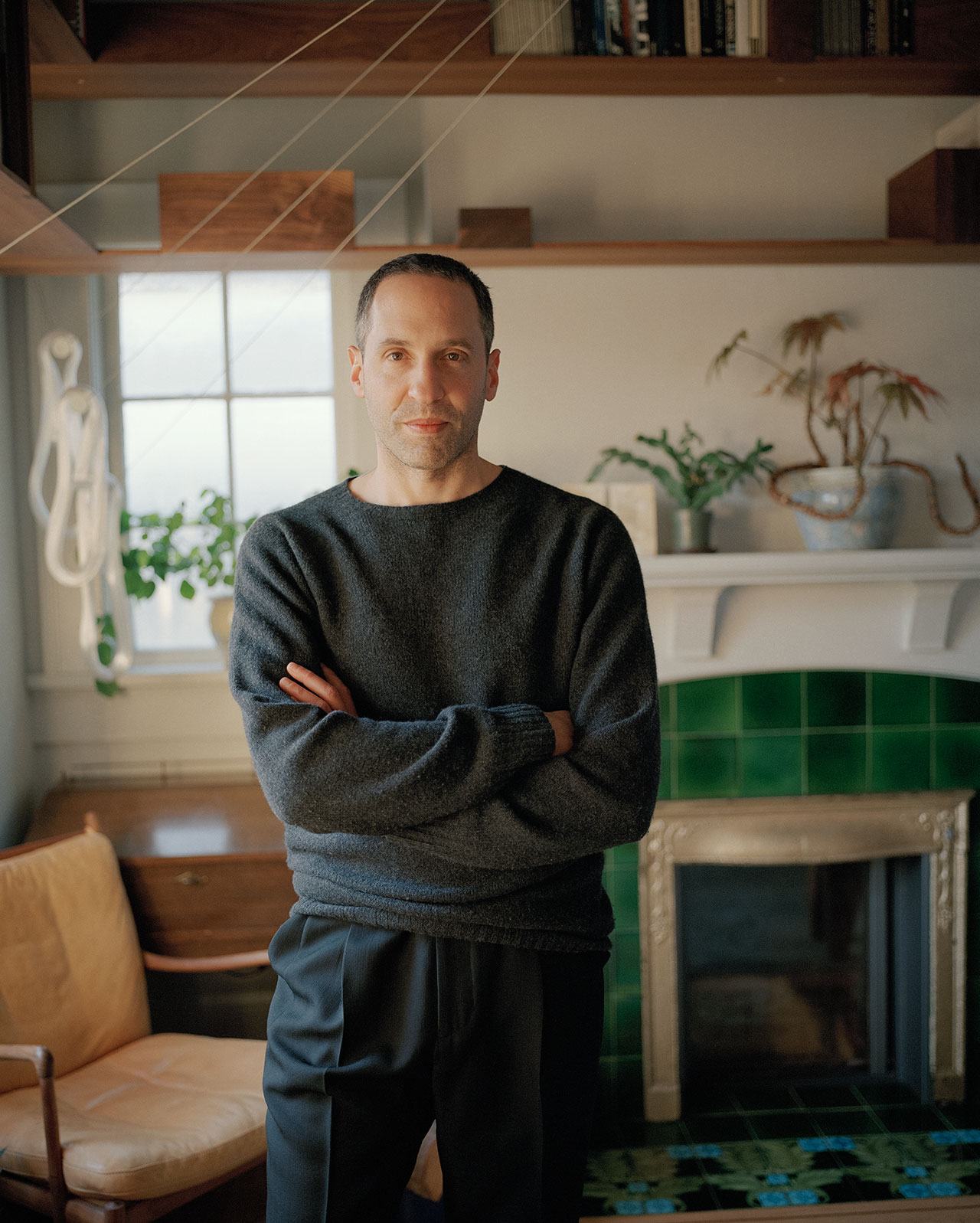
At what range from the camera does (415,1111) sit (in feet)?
3.60

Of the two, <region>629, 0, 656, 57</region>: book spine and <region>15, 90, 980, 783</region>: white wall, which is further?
<region>15, 90, 980, 783</region>: white wall

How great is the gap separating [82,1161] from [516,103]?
2.28 metres

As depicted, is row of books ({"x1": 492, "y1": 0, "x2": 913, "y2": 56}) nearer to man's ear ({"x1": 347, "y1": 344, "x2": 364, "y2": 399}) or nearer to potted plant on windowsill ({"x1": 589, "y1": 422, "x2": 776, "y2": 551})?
potted plant on windowsill ({"x1": 589, "y1": 422, "x2": 776, "y2": 551})

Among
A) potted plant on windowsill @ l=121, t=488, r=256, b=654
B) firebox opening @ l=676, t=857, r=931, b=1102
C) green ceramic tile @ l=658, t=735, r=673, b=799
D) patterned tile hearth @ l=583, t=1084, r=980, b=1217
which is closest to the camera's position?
patterned tile hearth @ l=583, t=1084, r=980, b=1217

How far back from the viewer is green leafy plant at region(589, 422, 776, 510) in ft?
7.48

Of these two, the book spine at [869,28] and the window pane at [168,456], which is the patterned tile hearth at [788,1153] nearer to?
the window pane at [168,456]

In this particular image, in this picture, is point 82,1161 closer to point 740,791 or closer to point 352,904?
point 352,904

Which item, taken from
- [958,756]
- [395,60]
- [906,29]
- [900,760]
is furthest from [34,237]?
[958,756]

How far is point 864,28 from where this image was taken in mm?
1886

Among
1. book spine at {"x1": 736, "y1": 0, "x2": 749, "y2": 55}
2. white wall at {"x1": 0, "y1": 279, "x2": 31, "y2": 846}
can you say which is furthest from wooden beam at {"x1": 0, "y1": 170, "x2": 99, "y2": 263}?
book spine at {"x1": 736, "y1": 0, "x2": 749, "y2": 55}

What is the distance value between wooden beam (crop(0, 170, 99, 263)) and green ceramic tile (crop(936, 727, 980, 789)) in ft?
7.21

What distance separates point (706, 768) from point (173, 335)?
1.71 metres

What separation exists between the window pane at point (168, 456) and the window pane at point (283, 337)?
158 millimetres

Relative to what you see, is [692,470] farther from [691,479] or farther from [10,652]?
[10,652]
